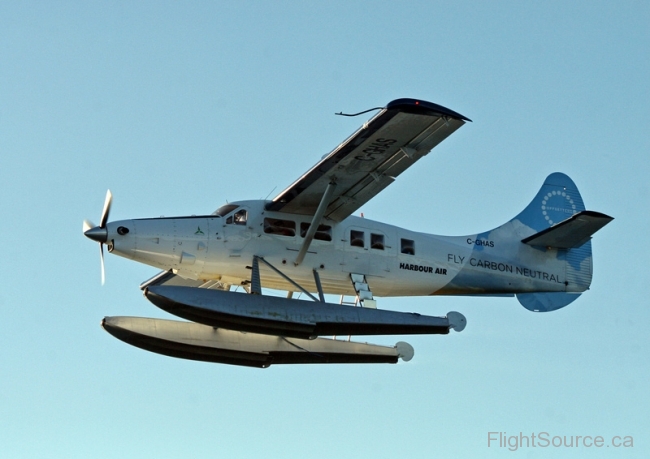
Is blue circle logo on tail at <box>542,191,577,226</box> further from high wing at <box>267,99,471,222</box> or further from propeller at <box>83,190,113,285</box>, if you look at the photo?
propeller at <box>83,190,113,285</box>

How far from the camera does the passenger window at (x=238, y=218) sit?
23.2 metres

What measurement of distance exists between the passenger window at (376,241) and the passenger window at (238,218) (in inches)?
113

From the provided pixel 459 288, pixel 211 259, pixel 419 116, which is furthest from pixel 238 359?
pixel 419 116

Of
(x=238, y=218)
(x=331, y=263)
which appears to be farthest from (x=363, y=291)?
(x=238, y=218)

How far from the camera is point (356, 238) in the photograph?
78.9 feet

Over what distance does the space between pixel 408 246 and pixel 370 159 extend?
3.05 metres

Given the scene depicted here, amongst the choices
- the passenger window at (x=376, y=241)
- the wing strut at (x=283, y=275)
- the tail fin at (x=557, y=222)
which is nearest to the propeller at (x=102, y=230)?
the wing strut at (x=283, y=275)

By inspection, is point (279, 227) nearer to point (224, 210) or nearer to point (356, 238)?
point (224, 210)

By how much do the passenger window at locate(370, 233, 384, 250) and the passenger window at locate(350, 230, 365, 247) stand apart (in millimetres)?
225

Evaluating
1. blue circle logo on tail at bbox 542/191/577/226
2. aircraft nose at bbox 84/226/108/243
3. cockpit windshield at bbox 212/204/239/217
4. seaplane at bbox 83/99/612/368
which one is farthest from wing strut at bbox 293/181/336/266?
blue circle logo on tail at bbox 542/191/577/226

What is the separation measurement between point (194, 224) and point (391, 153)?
4.33 m

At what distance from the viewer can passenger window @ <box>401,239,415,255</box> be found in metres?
24.5

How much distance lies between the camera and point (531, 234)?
26.8 meters

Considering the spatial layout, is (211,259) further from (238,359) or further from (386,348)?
(386,348)
